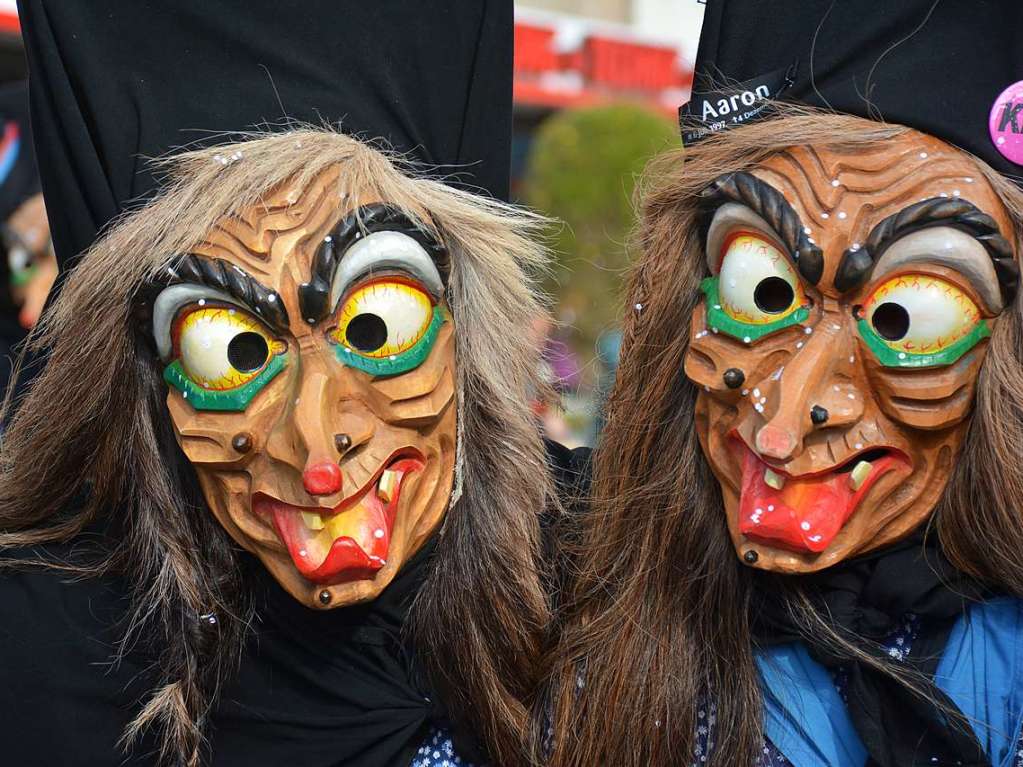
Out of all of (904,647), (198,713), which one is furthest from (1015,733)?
(198,713)

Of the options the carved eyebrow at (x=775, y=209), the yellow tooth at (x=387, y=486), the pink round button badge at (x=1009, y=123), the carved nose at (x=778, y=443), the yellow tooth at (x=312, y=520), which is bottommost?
the yellow tooth at (x=312, y=520)

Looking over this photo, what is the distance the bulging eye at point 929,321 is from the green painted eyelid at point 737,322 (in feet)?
0.40

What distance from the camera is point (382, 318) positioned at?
1892 mm

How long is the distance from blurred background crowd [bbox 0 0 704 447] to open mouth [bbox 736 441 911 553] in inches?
18.9

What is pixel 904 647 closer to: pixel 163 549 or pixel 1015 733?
pixel 1015 733

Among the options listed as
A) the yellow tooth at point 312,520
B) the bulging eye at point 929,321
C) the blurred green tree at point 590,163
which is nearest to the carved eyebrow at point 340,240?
the yellow tooth at point 312,520

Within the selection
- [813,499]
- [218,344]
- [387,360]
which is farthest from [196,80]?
[813,499]

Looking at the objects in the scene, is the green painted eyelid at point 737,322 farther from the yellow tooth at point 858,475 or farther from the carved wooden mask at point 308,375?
the carved wooden mask at point 308,375

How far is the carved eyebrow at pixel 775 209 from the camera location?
1732mm

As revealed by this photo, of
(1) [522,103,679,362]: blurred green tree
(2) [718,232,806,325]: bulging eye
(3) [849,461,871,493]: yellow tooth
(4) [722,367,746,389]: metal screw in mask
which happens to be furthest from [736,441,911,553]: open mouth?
(1) [522,103,679,362]: blurred green tree

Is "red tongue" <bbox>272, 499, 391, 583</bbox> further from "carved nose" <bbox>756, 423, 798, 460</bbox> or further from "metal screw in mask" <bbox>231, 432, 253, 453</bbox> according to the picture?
"carved nose" <bbox>756, 423, 798, 460</bbox>

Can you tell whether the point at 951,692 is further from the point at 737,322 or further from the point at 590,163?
the point at 590,163

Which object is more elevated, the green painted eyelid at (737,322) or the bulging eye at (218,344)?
the green painted eyelid at (737,322)

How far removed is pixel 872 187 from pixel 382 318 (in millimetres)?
780
